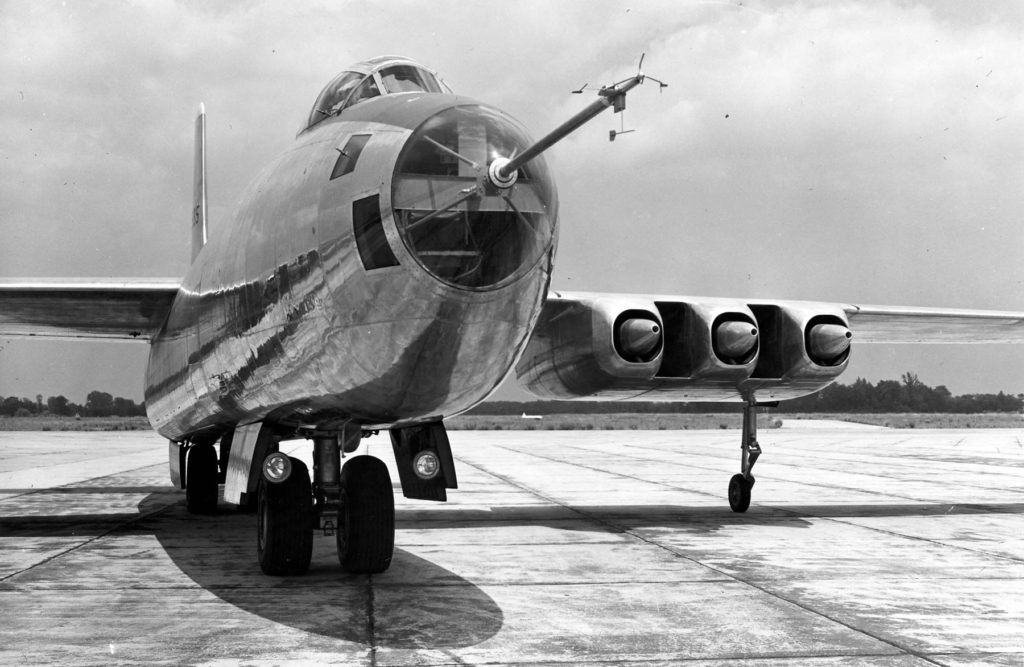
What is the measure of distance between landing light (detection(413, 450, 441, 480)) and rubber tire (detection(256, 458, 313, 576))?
0.86 m

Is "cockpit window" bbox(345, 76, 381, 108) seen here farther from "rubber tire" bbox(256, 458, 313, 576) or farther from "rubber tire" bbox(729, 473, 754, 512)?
"rubber tire" bbox(729, 473, 754, 512)

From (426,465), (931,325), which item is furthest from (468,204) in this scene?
(931,325)

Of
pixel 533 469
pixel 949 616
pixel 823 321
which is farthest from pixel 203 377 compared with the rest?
pixel 533 469

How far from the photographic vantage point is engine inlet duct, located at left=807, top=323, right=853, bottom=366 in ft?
36.5

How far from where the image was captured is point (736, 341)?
10.5m

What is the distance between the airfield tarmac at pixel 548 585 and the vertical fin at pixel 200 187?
3.90m

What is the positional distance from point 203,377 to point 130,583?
1.59m

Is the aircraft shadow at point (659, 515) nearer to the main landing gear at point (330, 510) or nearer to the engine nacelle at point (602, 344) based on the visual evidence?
the engine nacelle at point (602, 344)

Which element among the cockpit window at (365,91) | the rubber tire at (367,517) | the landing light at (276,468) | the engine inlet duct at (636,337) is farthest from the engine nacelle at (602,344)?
the cockpit window at (365,91)

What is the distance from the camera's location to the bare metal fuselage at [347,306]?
16.0 ft

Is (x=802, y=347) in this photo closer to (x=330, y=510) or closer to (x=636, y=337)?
(x=636, y=337)

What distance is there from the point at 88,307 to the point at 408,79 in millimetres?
5922

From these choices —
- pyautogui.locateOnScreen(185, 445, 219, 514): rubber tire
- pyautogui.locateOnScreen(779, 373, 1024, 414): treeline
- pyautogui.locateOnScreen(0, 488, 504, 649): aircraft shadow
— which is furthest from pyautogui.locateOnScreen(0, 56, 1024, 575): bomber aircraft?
pyautogui.locateOnScreen(779, 373, 1024, 414): treeline

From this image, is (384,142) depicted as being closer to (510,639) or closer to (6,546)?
(510,639)
